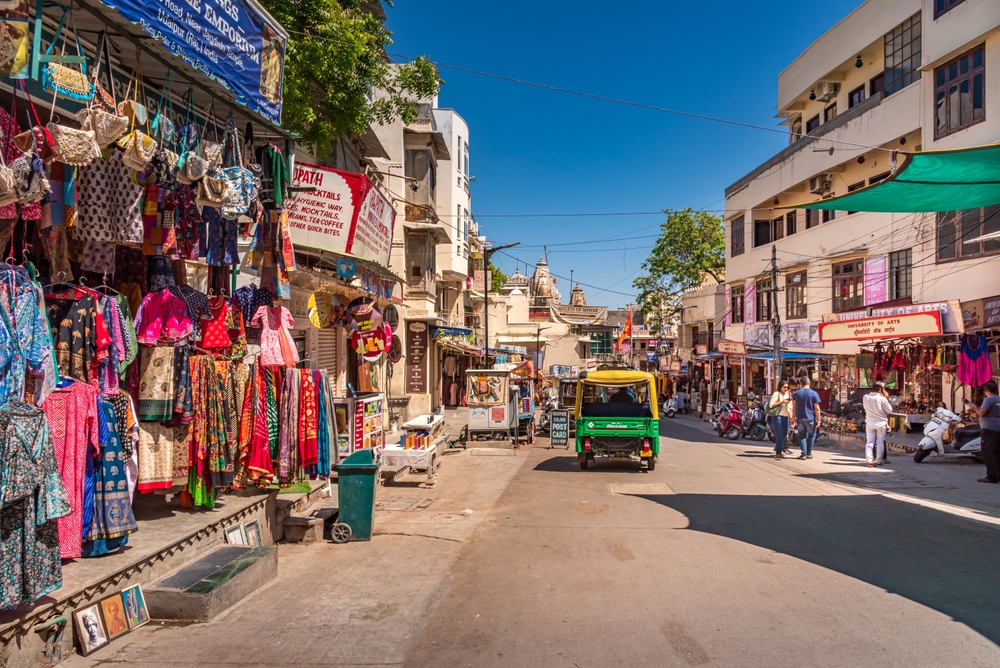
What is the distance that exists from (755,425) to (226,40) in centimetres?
1950

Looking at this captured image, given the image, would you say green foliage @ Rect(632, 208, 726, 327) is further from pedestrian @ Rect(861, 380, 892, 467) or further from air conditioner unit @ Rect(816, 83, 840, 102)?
pedestrian @ Rect(861, 380, 892, 467)

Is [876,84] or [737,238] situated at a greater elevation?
[876,84]

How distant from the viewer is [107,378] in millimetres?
5707

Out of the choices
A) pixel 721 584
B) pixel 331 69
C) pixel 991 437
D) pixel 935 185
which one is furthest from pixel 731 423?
pixel 721 584

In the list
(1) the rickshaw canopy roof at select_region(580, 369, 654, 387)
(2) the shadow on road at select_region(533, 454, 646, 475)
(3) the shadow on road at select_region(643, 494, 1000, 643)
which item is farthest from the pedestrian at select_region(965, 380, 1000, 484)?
(1) the rickshaw canopy roof at select_region(580, 369, 654, 387)

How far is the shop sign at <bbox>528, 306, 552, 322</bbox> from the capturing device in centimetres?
6350

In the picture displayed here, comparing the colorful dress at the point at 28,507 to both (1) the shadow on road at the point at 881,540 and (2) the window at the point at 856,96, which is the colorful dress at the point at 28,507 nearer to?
(1) the shadow on road at the point at 881,540

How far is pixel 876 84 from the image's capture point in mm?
26547

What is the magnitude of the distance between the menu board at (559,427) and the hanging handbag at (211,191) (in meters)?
13.9

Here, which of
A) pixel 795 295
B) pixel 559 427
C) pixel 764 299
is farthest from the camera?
pixel 764 299

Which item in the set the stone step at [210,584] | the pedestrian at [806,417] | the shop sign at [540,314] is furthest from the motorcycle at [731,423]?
the shop sign at [540,314]

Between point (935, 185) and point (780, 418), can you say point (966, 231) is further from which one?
point (935, 185)

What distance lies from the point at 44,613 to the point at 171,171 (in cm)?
372

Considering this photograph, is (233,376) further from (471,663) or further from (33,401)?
(471,663)
